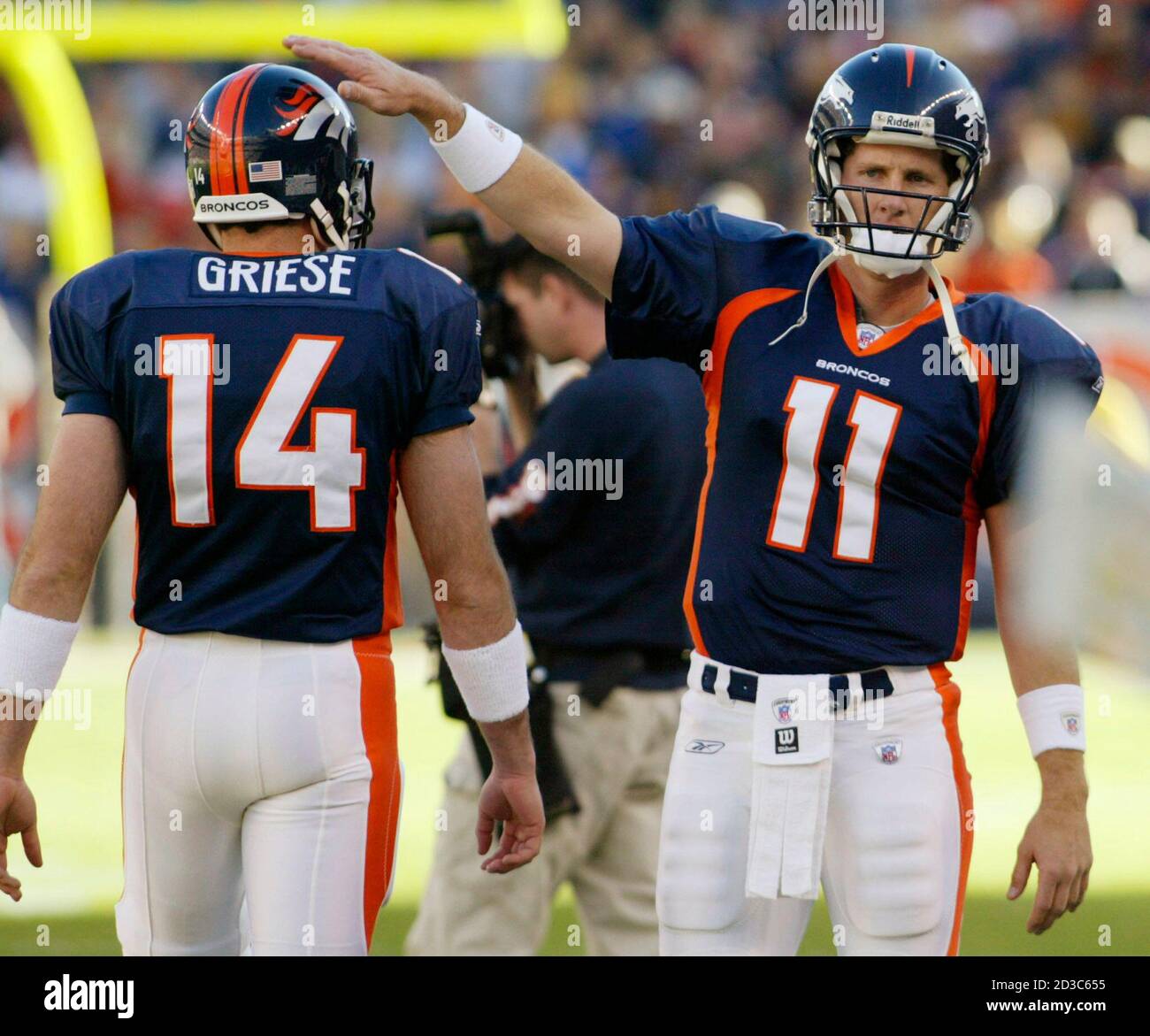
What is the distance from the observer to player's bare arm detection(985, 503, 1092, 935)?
3.04m

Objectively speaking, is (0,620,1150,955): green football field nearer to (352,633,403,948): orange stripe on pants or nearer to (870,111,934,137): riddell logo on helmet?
(352,633,403,948): orange stripe on pants

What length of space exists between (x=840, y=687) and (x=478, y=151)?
1097mm

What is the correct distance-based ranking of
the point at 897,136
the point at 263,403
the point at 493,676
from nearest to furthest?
the point at 263,403 → the point at 493,676 → the point at 897,136

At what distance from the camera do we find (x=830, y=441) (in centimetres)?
305

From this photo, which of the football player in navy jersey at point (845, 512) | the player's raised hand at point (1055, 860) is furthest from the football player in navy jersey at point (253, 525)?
the player's raised hand at point (1055, 860)

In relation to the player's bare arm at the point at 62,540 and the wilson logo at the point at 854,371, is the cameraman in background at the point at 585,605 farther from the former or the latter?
the player's bare arm at the point at 62,540

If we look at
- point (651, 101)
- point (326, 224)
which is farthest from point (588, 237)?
point (651, 101)

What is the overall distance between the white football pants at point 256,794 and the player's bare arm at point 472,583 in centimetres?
16

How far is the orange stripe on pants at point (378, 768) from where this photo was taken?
285 cm

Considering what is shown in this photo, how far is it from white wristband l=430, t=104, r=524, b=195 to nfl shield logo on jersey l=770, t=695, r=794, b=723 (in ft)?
3.32

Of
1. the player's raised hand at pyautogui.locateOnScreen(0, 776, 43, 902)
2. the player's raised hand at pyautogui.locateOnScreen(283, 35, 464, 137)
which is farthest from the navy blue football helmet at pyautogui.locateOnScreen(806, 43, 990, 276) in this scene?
the player's raised hand at pyautogui.locateOnScreen(0, 776, 43, 902)

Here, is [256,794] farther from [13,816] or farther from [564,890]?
[564,890]

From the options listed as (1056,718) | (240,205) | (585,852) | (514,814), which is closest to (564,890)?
(585,852)

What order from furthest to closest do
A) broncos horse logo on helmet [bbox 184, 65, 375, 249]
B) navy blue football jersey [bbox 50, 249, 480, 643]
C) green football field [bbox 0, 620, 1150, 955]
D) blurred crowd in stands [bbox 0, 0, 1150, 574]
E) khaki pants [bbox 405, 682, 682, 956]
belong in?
blurred crowd in stands [bbox 0, 0, 1150, 574], green football field [bbox 0, 620, 1150, 955], khaki pants [bbox 405, 682, 682, 956], broncos horse logo on helmet [bbox 184, 65, 375, 249], navy blue football jersey [bbox 50, 249, 480, 643]
